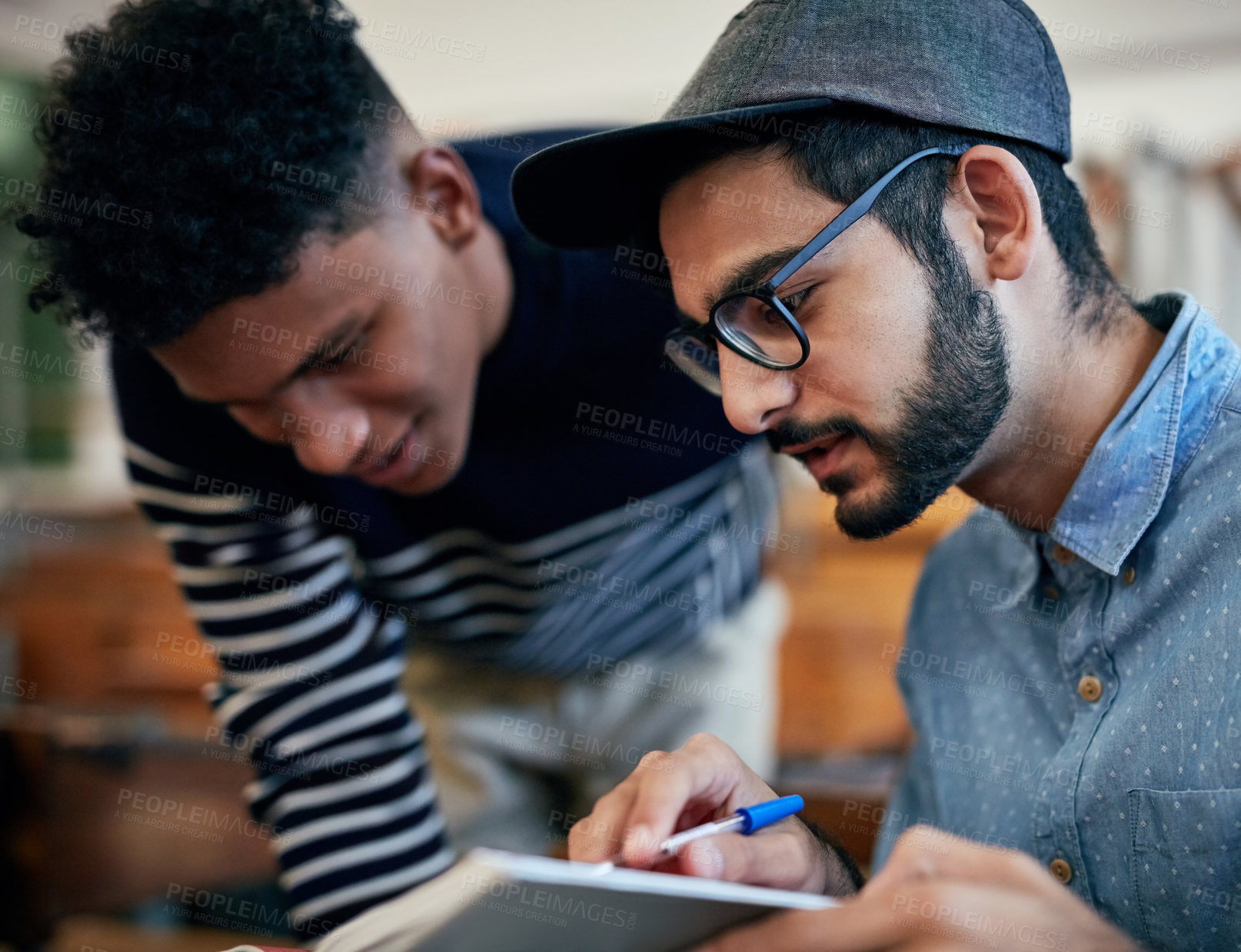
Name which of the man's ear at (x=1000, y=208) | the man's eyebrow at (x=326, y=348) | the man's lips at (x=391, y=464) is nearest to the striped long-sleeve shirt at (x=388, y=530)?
the man's lips at (x=391, y=464)

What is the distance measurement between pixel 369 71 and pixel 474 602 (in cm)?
83

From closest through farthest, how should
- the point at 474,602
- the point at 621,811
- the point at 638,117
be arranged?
the point at 621,811 < the point at 474,602 < the point at 638,117

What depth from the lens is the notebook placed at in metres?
0.50

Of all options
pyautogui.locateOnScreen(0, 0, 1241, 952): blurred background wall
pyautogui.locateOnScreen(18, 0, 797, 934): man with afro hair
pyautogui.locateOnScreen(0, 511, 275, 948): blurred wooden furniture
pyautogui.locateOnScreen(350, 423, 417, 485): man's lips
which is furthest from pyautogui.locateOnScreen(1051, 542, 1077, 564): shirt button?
pyautogui.locateOnScreen(0, 511, 275, 948): blurred wooden furniture

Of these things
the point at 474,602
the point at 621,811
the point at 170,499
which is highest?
the point at 170,499

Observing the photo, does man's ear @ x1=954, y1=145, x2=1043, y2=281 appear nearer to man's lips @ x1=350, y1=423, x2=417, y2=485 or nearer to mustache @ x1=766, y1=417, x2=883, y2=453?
mustache @ x1=766, y1=417, x2=883, y2=453

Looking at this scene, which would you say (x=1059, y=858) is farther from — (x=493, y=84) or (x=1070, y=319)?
(x=493, y=84)

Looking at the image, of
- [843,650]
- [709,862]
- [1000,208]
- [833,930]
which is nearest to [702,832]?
[709,862]

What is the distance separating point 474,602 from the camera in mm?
1619

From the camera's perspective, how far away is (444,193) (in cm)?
123

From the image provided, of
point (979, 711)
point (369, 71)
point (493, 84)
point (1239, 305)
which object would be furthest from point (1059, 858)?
point (493, 84)

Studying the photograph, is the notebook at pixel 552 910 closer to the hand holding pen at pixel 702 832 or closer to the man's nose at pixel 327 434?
the hand holding pen at pixel 702 832

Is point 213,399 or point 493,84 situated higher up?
point 493,84

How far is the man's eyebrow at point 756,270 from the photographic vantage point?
2.94ft
